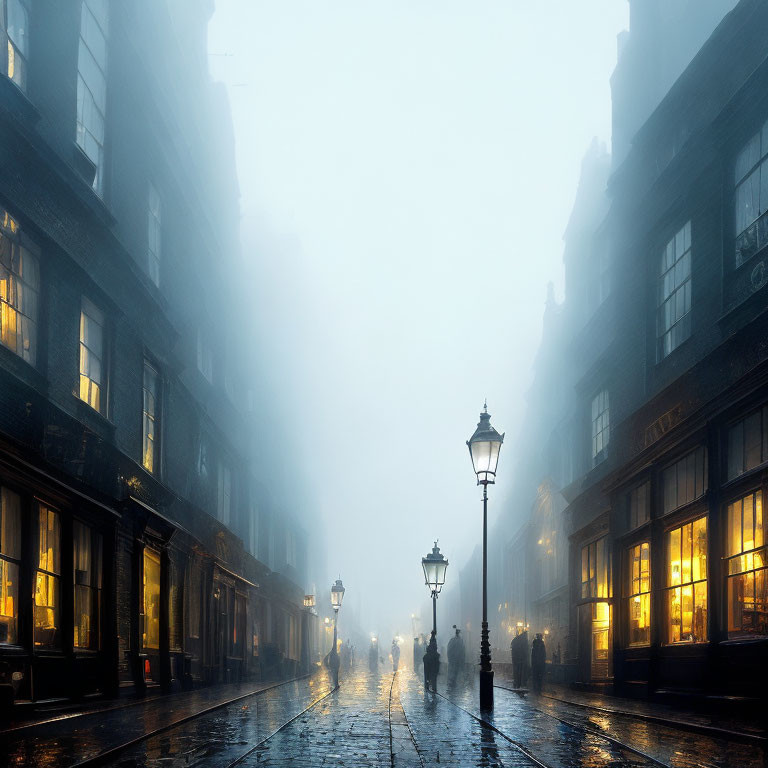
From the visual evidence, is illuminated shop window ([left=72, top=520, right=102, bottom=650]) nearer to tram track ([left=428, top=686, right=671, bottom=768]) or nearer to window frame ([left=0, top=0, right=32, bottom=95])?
tram track ([left=428, top=686, right=671, bottom=768])

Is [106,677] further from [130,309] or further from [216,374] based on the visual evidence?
[216,374]

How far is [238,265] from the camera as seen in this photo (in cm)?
4475

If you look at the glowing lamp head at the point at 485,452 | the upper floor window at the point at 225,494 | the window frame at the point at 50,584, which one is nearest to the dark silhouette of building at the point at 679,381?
the glowing lamp head at the point at 485,452

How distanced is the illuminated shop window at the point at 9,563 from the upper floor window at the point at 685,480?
11.2 m

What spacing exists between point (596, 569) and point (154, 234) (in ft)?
47.7

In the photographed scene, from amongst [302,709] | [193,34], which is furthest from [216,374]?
[302,709]

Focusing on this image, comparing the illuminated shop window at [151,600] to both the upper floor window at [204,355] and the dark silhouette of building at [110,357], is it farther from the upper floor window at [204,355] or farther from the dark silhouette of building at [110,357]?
the upper floor window at [204,355]

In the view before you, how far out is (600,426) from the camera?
29.9 m

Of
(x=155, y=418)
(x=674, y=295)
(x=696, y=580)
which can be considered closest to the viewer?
(x=696, y=580)

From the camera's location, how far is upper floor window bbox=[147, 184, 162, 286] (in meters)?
25.8

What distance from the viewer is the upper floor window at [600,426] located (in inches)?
1142

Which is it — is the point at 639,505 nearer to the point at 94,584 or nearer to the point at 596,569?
the point at 596,569

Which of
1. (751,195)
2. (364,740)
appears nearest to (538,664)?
(751,195)

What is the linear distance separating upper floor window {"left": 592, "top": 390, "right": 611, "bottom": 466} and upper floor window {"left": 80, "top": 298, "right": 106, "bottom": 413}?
46.4 feet
